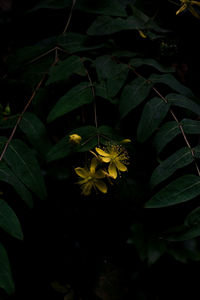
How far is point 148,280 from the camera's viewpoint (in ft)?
4.47

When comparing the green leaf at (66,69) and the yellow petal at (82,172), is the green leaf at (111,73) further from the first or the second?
the yellow petal at (82,172)

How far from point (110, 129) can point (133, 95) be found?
162 millimetres

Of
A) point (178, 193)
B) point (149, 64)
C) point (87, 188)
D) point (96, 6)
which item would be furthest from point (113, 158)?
point (96, 6)

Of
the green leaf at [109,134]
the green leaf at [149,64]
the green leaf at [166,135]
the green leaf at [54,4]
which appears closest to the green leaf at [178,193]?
the green leaf at [166,135]

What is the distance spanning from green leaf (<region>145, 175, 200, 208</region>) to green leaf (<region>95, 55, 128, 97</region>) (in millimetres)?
439

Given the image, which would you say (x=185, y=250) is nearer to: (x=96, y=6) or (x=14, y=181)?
(x=14, y=181)

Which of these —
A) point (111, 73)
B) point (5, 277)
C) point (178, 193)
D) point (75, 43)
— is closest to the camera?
point (5, 277)

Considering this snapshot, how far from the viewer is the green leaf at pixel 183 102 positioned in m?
1.14

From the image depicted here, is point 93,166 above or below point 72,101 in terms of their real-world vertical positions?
below

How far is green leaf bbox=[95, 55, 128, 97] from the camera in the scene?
3.91ft

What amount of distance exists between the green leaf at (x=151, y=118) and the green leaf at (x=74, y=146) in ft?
0.55

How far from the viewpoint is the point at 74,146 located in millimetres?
1060

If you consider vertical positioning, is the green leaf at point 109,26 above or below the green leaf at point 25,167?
above

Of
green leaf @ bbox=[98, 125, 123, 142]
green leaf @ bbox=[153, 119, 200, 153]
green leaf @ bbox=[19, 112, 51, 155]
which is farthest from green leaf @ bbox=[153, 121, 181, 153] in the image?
green leaf @ bbox=[19, 112, 51, 155]
